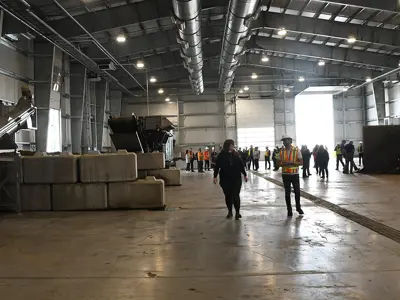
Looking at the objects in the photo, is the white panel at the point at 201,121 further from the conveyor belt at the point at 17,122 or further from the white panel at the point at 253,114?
the conveyor belt at the point at 17,122

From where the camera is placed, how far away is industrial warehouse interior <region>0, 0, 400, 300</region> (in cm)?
456

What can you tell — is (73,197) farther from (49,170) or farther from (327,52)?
(327,52)

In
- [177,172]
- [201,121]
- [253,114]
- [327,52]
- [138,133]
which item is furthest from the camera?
[253,114]

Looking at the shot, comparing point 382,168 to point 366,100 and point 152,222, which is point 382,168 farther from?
point 366,100

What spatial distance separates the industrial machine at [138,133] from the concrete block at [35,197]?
506cm

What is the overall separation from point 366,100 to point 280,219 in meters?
32.0

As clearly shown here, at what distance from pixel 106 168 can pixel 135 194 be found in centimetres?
90

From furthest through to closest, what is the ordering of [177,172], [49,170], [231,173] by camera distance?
[177,172]
[49,170]
[231,173]

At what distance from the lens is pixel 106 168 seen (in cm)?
942

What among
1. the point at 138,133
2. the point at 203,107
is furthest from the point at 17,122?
the point at 203,107

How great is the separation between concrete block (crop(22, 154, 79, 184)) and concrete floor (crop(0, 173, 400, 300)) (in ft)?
3.71

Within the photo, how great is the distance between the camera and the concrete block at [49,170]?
9.41 metres

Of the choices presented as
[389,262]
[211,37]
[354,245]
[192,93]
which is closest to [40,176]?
[354,245]

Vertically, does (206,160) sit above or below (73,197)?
above
